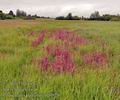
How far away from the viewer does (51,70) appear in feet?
16.2

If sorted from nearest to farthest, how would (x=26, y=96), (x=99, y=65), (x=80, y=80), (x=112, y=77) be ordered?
1. (x=26, y=96)
2. (x=80, y=80)
3. (x=112, y=77)
4. (x=99, y=65)

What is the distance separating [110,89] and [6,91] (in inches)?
71.6

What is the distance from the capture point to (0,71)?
491 cm

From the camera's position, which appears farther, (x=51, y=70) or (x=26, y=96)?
(x=51, y=70)

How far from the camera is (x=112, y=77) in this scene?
15.8 feet

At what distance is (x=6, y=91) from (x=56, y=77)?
3.60 feet

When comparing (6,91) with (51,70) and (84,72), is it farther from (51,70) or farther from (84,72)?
(84,72)

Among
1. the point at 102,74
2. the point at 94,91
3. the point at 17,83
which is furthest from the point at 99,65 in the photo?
the point at 17,83

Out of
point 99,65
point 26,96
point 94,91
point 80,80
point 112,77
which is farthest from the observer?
point 99,65

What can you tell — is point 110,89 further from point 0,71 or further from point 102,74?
point 0,71

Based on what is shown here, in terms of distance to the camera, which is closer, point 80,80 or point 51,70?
point 80,80

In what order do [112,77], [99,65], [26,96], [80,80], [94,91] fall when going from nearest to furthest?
[26,96] < [94,91] < [80,80] < [112,77] < [99,65]

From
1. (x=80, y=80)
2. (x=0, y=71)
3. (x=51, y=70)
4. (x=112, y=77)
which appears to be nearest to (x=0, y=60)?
(x=0, y=71)

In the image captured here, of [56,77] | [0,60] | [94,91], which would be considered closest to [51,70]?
[56,77]
